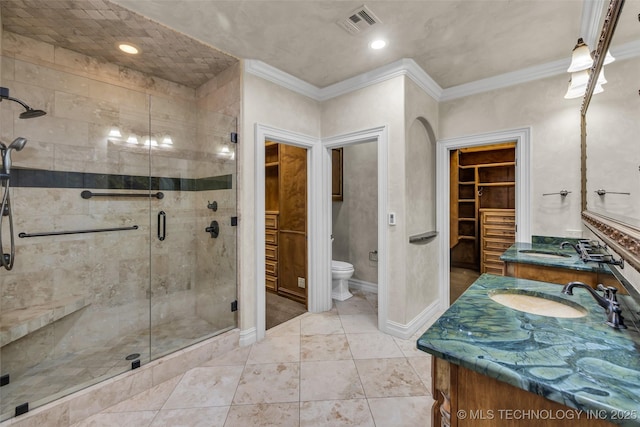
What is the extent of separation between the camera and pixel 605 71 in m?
1.50


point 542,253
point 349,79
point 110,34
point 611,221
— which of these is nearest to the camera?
point 611,221

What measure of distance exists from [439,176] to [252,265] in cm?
229

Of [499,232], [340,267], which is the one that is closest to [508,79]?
[499,232]

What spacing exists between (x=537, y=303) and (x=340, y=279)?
98.9 inches

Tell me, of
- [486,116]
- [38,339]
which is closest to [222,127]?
[38,339]

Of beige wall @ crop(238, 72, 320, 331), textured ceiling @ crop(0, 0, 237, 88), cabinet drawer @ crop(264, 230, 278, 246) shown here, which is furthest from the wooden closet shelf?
textured ceiling @ crop(0, 0, 237, 88)

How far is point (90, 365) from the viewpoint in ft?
6.44

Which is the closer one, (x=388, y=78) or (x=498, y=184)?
(x=388, y=78)

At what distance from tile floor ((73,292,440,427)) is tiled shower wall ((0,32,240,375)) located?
1.84ft

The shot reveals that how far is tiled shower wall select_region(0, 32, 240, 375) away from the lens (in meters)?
2.07

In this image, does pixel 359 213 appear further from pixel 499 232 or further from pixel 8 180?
pixel 8 180

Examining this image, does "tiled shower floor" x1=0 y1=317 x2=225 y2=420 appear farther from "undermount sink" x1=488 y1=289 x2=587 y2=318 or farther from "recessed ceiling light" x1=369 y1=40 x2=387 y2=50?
"recessed ceiling light" x1=369 y1=40 x2=387 y2=50

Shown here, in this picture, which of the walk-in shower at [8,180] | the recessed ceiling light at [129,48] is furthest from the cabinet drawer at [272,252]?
the recessed ceiling light at [129,48]

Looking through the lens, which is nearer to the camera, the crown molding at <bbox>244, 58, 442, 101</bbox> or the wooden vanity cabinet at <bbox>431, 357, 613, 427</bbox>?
the wooden vanity cabinet at <bbox>431, 357, 613, 427</bbox>
